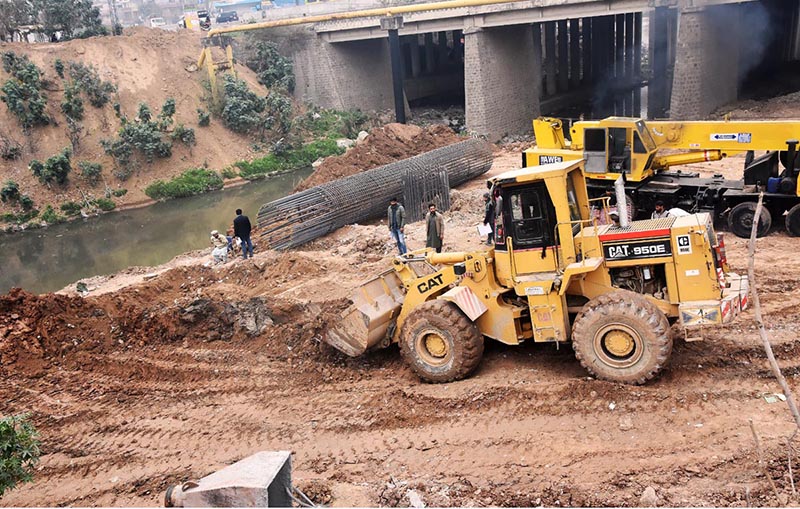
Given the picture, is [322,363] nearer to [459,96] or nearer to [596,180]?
[596,180]

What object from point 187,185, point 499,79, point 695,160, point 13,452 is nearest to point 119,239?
point 187,185

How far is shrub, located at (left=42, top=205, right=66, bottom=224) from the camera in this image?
2694 cm

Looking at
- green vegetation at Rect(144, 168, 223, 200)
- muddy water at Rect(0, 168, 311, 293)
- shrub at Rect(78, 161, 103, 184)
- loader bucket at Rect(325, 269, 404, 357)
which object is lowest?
muddy water at Rect(0, 168, 311, 293)

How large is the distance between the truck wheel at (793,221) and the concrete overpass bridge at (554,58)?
15.0 m

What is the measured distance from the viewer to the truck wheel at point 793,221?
13602 millimetres

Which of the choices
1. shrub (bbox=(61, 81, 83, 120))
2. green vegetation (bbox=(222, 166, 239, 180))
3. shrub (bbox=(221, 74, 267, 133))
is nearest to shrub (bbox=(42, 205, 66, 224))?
shrub (bbox=(61, 81, 83, 120))

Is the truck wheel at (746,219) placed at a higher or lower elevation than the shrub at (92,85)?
lower

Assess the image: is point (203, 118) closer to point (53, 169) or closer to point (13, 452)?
point (53, 169)

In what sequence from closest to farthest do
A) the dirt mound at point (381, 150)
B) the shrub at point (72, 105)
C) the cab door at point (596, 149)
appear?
the cab door at point (596, 149)
the dirt mound at point (381, 150)
the shrub at point (72, 105)

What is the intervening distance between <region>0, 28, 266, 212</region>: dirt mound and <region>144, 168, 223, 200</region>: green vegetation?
0.42 meters

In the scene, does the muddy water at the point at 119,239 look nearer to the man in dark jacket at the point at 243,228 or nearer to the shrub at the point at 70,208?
the shrub at the point at 70,208

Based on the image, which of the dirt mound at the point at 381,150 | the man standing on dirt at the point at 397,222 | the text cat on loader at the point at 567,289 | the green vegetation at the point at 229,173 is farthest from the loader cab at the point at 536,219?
the green vegetation at the point at 229,173

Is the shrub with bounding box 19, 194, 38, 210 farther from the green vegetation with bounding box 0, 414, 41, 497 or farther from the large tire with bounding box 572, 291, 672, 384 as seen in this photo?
the large tire with bounding box 572, 291, 672, 384

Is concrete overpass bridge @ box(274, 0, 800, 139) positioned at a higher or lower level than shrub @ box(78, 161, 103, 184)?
higher
